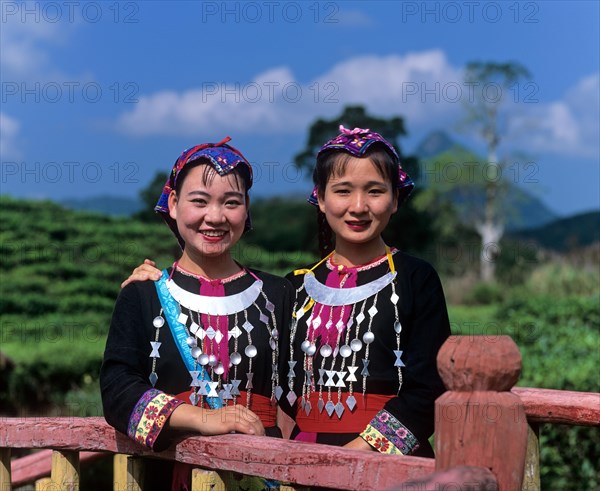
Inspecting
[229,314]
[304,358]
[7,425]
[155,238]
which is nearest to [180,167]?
[229,314]

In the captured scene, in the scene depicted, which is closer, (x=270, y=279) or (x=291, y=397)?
(x=291, y=397)

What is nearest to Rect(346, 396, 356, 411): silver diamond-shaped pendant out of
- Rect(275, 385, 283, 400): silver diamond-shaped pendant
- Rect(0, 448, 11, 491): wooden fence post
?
Rect(275, 385, 283, 400): silver diamond-shaped pendant

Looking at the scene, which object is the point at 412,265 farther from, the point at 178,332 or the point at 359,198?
the point at 178,332

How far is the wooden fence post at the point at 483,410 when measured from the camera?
1977mm

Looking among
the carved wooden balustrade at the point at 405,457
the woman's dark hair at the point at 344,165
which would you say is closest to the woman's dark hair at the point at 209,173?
the woman's dark hair at the point at 344,165

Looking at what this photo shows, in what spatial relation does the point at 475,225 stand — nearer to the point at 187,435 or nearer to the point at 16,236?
the point at 16,236

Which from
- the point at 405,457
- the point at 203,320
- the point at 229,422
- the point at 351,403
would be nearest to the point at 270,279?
the point at 203,320

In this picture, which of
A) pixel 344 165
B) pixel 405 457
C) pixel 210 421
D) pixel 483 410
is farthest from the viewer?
pixel 344 165

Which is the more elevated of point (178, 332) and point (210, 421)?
point (178, 332)

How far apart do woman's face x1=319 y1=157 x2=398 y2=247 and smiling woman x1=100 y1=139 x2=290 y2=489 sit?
1.01ft

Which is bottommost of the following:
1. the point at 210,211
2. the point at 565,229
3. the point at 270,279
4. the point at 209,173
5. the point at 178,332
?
the point at 178,332

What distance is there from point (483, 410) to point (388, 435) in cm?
77

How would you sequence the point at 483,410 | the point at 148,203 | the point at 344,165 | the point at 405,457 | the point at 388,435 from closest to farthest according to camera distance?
the point at 483,410
the point at 405,457
the point at 388,435
the point at 344,165
the point at 148,203

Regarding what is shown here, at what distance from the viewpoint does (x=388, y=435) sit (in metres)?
2.71
